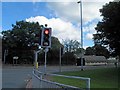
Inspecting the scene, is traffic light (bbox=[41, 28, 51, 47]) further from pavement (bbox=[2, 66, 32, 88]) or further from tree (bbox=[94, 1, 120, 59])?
tree (bbox=[94, 1, 120, 59])

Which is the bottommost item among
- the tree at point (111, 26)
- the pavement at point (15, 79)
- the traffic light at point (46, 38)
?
the pavement at point (15, 79)

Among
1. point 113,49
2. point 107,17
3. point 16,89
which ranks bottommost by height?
point 16,89

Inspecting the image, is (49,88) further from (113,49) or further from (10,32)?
(10,32)

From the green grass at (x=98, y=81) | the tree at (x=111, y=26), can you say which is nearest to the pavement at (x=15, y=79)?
the green grass at (x=98, y=81)

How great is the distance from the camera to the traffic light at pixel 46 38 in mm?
16938

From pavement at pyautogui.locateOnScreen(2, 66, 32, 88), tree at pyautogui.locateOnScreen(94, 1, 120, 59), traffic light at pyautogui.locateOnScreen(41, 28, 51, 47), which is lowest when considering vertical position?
pavement at pyautogui.locateOnScreen(2, 66, 32, 88)

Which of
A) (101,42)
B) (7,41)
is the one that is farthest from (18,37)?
(101,42)

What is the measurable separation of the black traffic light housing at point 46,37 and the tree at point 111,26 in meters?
15.7

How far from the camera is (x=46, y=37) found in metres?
17.2

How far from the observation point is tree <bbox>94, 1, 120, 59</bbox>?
105 ft

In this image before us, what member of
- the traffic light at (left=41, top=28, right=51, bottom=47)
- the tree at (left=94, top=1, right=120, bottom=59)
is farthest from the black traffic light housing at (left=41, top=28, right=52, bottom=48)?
the tree at (left=94, top=1, right=120, bottom=59)

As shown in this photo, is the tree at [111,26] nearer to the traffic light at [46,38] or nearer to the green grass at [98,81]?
the green grass at [98,81]

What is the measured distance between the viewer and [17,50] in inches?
3895

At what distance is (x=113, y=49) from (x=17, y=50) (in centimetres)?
6428
